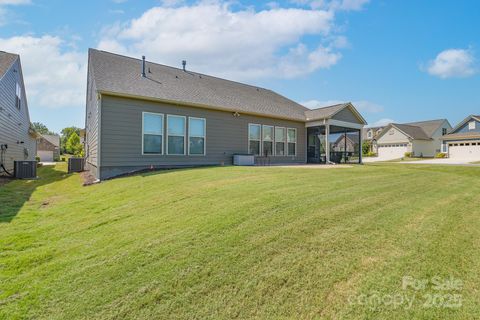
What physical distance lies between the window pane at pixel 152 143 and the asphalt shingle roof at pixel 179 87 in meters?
1.66

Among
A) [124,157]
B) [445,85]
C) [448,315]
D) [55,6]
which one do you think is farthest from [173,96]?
[445,85]

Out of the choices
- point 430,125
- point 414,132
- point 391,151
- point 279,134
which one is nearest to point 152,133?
point 279,134

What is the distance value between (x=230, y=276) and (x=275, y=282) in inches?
17.5

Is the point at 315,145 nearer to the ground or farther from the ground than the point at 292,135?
nearer to the ground

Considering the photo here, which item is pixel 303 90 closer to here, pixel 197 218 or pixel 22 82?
pixel 197 218

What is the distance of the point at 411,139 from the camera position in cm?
3684

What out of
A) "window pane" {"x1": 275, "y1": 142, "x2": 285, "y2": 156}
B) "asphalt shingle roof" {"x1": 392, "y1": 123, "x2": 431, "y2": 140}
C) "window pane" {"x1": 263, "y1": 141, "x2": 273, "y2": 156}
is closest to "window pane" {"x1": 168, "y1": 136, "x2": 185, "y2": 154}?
"window pane" {"x1": 263, "y1": 141, "x2": 273, "y2": 156}

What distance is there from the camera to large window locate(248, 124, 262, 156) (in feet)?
47.0

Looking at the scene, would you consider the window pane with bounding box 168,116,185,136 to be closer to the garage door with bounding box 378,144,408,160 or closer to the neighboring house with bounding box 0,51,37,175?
the neighboring house with bounding box 0,51,37,175

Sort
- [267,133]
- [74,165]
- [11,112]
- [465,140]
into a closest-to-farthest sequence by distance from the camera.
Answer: [11,112] < [267,133] < [74,165] < [465,140]

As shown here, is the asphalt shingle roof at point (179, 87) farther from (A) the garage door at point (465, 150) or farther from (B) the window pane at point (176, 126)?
(A) the garage door at point (465, 150)

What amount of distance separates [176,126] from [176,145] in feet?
2.80

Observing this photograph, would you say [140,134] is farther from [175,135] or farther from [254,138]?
[254,138]

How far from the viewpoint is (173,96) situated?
39.2 feet
